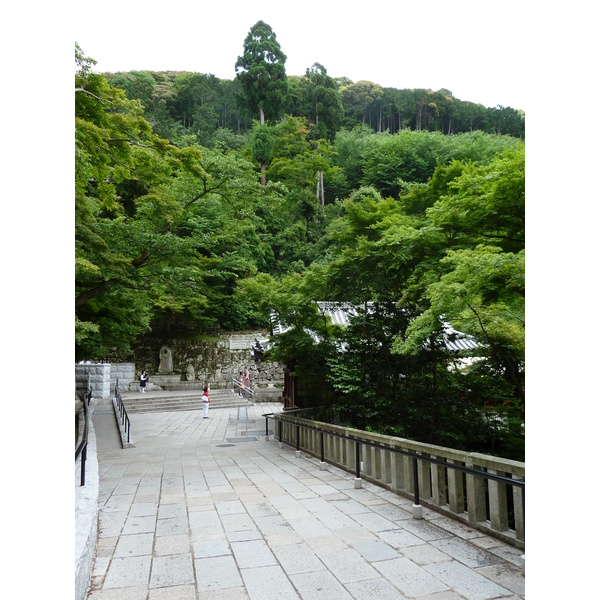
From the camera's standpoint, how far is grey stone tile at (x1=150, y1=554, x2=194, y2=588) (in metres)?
3.30

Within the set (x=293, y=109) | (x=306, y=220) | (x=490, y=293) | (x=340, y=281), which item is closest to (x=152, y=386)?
(x=306, y=220)

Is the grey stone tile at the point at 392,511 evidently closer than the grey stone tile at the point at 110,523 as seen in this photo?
No

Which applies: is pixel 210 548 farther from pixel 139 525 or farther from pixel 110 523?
pixel 110 523

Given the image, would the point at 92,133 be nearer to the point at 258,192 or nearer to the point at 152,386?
the point at 258,192

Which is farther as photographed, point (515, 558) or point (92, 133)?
point (92, 133)

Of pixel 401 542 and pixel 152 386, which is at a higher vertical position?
pixel 401 542

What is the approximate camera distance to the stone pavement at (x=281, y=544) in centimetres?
316

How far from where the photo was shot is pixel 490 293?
626 centimetres

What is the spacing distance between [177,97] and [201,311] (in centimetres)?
2831

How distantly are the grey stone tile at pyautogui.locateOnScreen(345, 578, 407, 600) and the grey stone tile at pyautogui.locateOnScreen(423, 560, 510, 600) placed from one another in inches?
16.2

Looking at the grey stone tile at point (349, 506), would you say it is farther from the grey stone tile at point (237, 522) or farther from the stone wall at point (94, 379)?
the stone wall at point (94, 379)

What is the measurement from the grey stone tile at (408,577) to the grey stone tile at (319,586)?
0.41 meters

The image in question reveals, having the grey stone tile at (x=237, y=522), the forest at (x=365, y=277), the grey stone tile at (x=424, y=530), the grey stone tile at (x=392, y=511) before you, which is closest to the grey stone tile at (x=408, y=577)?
the grey stone tile at (x=424, y=530)

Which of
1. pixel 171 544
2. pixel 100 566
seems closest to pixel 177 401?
pixel 171 544
